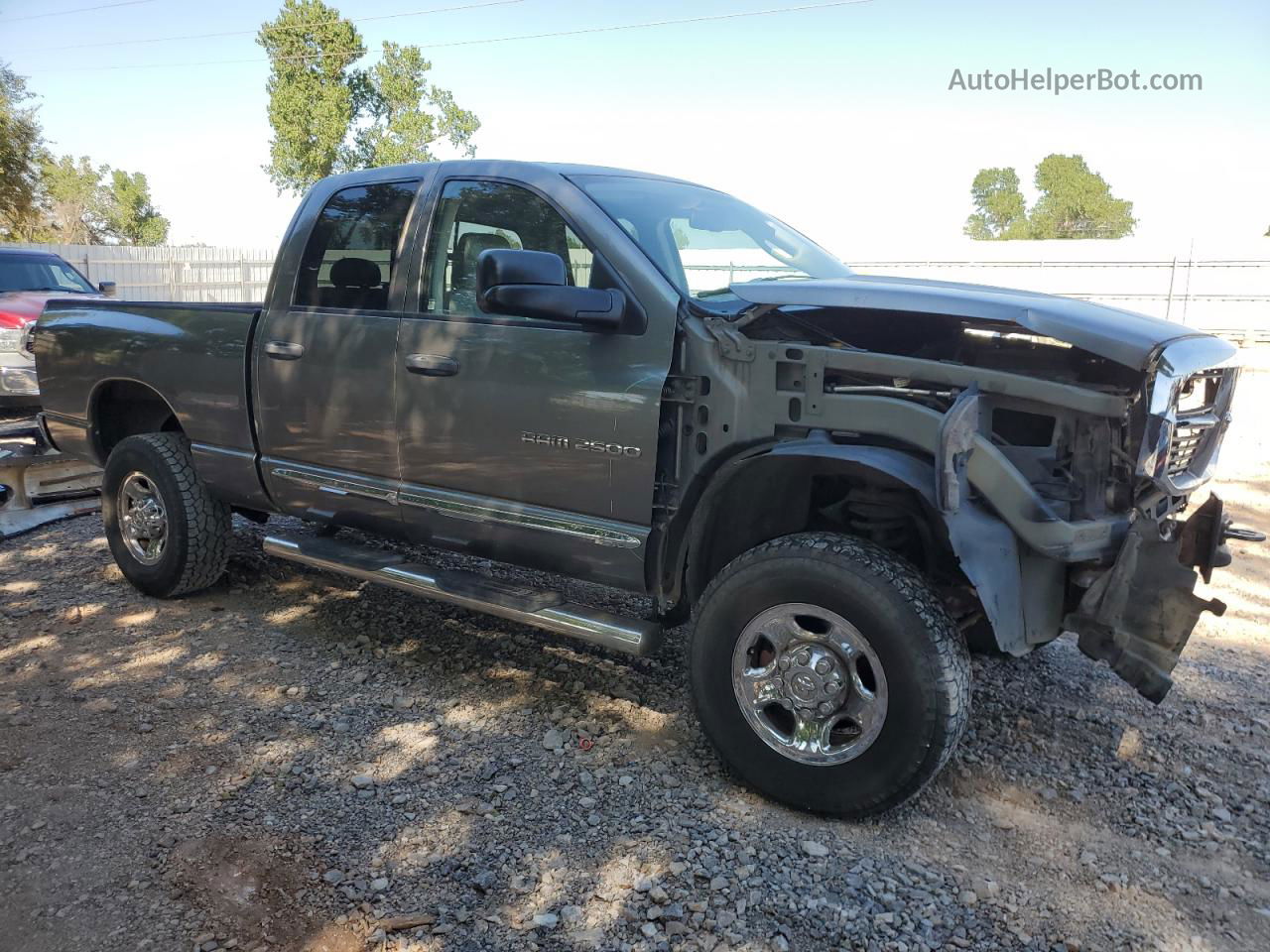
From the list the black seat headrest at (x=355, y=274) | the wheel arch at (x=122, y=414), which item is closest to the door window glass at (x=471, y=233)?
the black seat headrest at (x=355, y=274)

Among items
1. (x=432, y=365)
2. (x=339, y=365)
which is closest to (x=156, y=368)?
(x=339, y=365)

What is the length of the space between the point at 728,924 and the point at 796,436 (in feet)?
4.93

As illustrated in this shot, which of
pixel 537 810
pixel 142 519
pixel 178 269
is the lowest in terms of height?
pixel 537 810

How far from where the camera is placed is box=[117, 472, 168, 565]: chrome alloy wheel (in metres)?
5.25

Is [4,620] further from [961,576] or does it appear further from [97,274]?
[97,274]

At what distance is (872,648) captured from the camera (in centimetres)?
304

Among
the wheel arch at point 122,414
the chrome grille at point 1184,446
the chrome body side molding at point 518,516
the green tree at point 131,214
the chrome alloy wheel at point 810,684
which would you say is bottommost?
the chrome alloy wheel at point 810,684

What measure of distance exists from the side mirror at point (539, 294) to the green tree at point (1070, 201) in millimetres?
80953

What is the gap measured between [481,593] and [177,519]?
2064 millimetres

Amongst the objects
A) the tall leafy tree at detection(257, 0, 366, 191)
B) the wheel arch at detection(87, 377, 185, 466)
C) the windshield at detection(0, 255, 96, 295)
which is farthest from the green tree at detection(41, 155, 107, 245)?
the wheel arch at detection(87, 377, 185, 466)

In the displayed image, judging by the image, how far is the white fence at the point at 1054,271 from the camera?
68.0 ft

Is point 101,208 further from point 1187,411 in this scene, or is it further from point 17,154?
point 1187,411

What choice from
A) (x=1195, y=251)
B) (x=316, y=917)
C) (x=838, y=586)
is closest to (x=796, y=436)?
(x=838, y=586)

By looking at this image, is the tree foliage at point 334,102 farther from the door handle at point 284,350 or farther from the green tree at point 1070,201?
the green tree at point 1070,201
